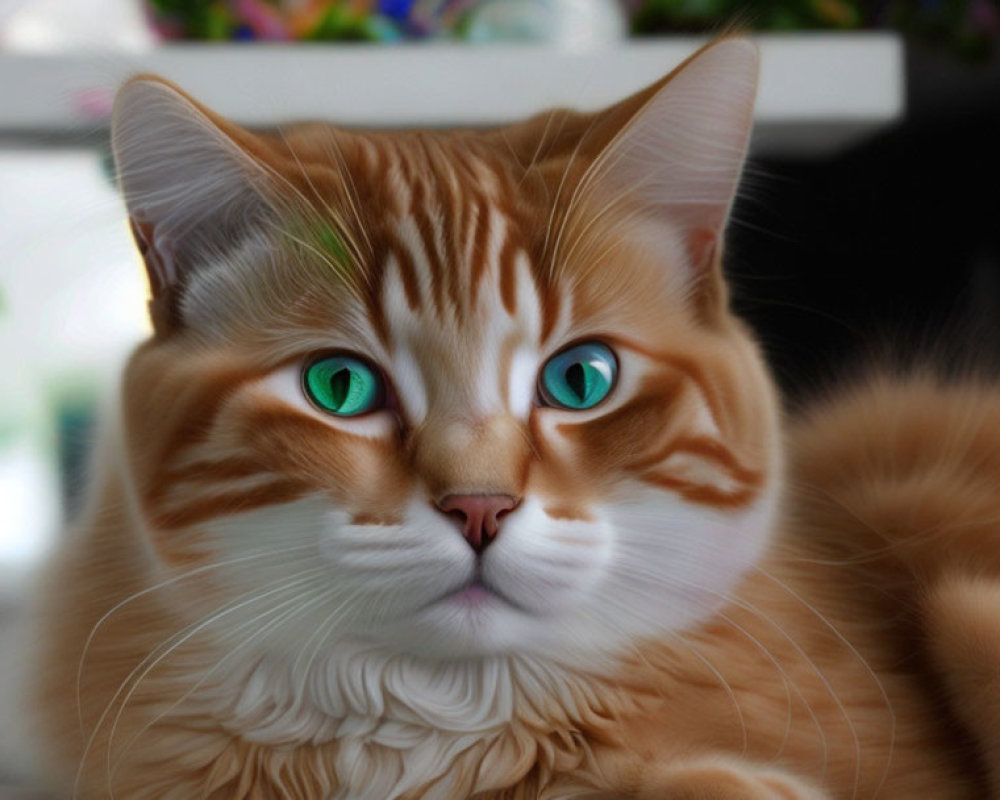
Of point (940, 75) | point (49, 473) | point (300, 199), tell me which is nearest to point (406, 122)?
point (300, 199)

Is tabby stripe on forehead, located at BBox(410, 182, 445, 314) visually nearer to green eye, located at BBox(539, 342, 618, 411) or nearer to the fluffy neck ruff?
green eye, located at BBox(539, 342, 618, 411)

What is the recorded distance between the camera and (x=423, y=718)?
2.35 feet

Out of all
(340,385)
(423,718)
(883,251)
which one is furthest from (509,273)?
(883,251)

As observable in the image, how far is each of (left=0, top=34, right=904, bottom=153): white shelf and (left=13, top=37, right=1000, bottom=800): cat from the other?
19cm

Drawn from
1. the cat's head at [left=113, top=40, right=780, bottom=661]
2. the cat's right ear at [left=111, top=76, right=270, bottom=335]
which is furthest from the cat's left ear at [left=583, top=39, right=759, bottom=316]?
the cat's right ear at [left=111, top=76, right=270, bottom=335]

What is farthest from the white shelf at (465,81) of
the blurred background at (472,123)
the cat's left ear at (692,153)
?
the cat's left ear at (692,153)

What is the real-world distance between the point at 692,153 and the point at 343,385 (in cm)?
30

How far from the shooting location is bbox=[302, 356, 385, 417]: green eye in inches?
27.4

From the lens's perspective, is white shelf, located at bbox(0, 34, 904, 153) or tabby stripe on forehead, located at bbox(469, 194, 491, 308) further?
white shelf, located at bbox(0, 34, 904, 153)

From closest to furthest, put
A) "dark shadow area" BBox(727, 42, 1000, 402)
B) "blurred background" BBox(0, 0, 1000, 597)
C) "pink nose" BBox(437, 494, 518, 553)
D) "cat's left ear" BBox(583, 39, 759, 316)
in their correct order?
"pink nose" BBox(437, 494, 518, 553)
"cat's left ear" BBox(583, 39, 759, 316)
"blurred background" BBox(0, 0, 1000, 597)
"dark shadow area" BBox(727, 42, 1000, 402)

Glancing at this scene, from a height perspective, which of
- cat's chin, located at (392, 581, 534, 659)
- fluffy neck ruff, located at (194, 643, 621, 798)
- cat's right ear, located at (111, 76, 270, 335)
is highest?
cat's right ear, located at (111, 76, 270, 335)

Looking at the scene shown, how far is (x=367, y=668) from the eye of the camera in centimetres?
70

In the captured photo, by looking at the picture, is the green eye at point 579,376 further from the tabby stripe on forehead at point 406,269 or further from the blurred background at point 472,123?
the blurred background at point 472,123

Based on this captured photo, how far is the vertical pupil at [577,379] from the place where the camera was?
72cm
